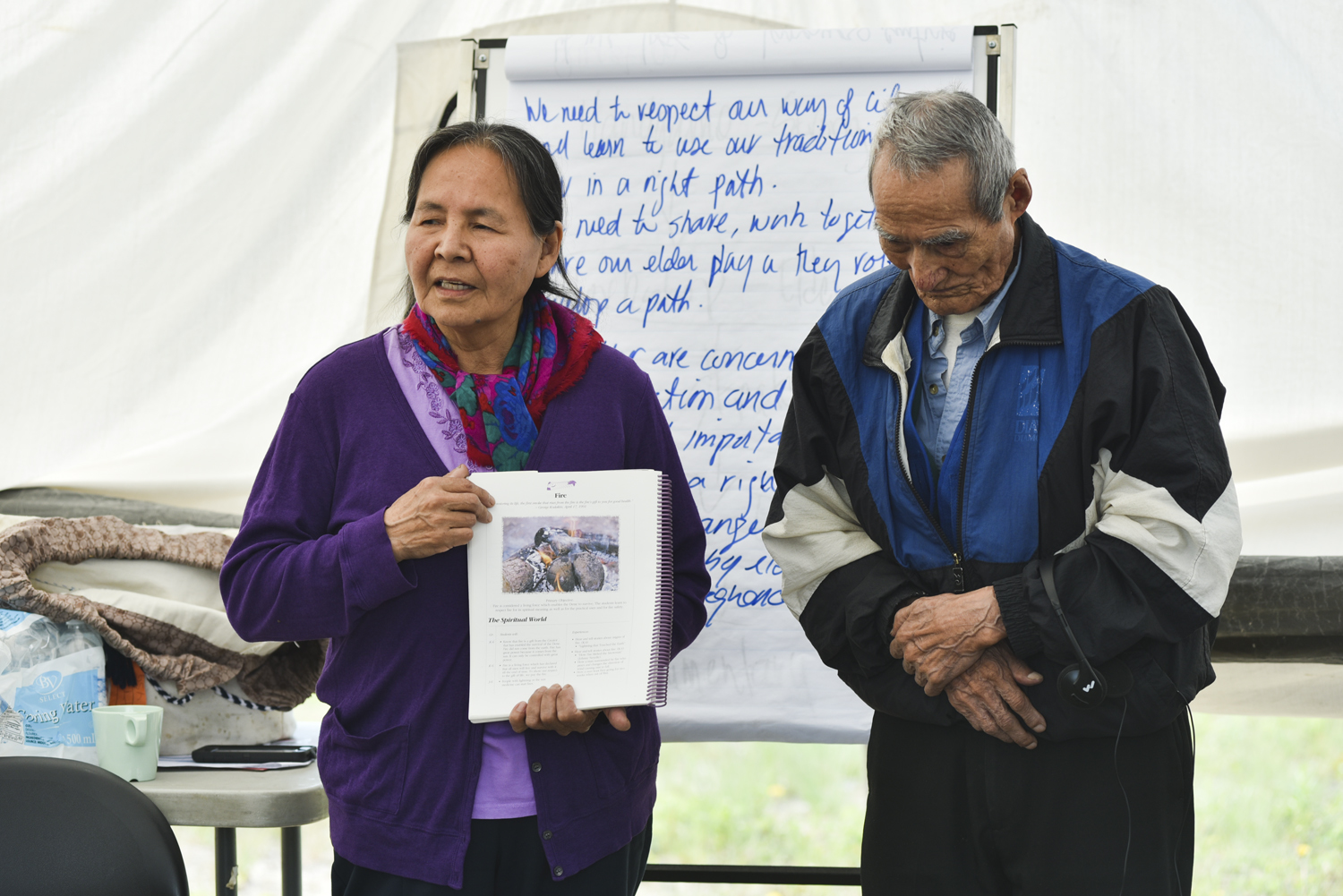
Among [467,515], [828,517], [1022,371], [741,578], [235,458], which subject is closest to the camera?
[467,515]

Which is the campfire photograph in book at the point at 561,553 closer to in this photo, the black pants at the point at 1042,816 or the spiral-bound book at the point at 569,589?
the spiral-bound book at the point at 569,589

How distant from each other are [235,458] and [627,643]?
170 centimetres

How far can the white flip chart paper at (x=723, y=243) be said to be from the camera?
2242mm

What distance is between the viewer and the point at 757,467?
2266 mm

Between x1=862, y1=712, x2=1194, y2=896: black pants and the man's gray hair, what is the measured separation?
0.70 meters

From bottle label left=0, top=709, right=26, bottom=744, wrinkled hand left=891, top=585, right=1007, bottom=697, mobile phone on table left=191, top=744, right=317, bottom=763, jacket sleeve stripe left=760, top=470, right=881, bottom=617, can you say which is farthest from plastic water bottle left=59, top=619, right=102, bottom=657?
wrinkled hand left=891, top=585, right=1007, bottom=697

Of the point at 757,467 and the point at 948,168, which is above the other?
the point at 948,168

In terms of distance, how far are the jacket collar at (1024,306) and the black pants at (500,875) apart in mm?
763

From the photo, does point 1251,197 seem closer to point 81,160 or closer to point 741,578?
point 741,578

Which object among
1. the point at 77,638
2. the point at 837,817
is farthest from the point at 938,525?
the point at 837,817

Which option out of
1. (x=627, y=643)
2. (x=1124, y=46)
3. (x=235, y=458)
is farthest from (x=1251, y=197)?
(x=235, y=458)

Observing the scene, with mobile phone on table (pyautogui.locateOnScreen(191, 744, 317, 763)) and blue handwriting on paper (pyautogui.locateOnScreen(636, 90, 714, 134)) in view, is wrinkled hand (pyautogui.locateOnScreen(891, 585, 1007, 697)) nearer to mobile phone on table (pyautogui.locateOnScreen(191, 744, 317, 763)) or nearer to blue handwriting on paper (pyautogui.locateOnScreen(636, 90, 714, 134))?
mobile phone on table (pyautogui.locateOnScreen(191, 744, 317, 763))

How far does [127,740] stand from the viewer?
1.80m

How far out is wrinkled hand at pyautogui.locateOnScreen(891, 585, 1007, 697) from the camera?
142 cm
